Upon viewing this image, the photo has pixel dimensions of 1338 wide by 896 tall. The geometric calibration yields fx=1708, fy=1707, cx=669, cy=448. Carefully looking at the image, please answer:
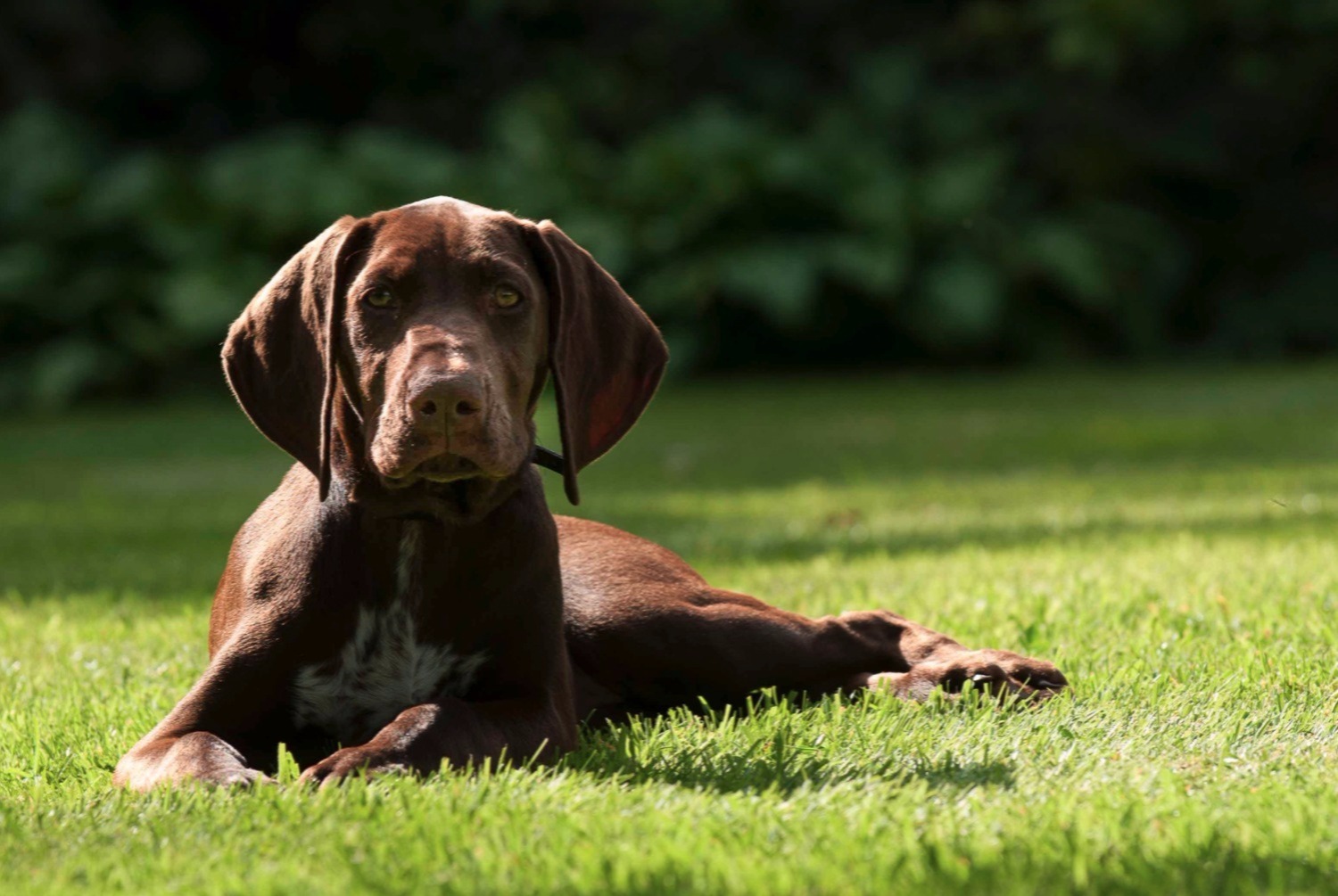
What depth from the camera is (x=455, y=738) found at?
3379 millimetres

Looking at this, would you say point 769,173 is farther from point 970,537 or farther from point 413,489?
point 413,489

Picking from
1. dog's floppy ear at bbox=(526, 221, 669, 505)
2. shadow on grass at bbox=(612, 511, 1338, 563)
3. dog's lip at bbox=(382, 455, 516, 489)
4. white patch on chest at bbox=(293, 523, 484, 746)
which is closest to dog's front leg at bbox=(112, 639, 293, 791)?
white patch on chest at bbox=(293, 523, 484, 746)

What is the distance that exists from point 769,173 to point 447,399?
1570 centimetres

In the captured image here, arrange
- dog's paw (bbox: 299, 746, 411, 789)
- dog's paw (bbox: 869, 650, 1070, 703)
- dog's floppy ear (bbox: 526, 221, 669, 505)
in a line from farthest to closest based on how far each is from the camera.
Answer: dog's paw (bbox: 869, 650, 1070, 703) < dog's floppy ear (bbox: 526, 221, 669, 505) < dog's paw (bbox: 299, 746, 411, 789)

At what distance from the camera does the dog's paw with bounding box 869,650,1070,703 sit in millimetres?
4062

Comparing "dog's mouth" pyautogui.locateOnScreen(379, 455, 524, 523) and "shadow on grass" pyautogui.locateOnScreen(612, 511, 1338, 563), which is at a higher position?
"dog's mouth" pyautogui.locateOnScreen(379, 455, 524, 523)

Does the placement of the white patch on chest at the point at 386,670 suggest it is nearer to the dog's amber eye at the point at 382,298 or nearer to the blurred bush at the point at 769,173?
the dog's amber eye at the point at 382,298

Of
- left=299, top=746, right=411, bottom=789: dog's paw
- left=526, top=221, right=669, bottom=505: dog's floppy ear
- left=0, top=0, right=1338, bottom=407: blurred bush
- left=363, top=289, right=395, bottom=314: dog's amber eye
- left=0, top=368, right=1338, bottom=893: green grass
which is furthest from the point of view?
left=0, top=0, right=1338, bottom=407: blurred bush

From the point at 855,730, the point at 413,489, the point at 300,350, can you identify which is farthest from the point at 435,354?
the point at 855,730

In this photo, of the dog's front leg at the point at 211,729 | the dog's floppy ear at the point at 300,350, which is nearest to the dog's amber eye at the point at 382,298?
the dog's floppy ear at the point at 300,350

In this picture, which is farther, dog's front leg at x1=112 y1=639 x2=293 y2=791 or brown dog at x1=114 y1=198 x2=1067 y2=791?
brown dog at x1=114 y1=198 x2=1067 y2=791

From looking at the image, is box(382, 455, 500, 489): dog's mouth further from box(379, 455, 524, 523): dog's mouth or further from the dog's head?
box(379, 455, 524, 523): dog's mouth

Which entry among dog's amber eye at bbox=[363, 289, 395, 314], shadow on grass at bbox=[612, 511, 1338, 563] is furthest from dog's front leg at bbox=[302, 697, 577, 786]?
shadow on grass at bbox=[612, 511, 1338, 563]

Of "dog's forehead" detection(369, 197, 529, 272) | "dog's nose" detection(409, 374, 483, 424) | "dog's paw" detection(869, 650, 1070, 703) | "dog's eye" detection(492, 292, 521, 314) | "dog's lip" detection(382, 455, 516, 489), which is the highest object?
"dog's forehead" detection(369, 197, 529, 272)
